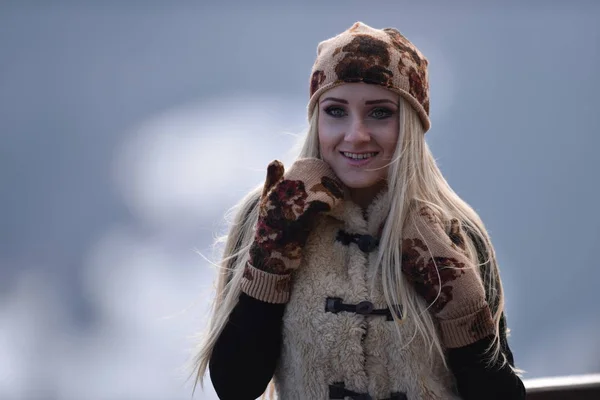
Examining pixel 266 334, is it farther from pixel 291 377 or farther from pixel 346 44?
pixel 346 44

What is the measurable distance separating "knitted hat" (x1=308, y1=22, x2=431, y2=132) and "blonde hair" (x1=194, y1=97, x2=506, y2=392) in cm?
5

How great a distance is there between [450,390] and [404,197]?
1.56ft

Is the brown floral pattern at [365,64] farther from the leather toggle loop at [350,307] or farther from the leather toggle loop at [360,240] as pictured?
the leather toggle loop at [350,307]

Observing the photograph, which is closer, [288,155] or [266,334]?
[266,334]

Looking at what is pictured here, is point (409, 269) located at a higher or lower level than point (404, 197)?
lower

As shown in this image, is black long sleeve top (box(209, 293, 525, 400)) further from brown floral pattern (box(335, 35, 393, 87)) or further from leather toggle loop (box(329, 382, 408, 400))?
brown floral pattern (box(335, 35, 393, 87))

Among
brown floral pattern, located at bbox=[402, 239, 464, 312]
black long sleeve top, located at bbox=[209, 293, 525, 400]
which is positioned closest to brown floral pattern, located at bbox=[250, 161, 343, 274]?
black long sleeve top, located at bbox=[209, 293, 525, 400]

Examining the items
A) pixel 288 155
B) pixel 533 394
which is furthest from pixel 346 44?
pixel 533 394

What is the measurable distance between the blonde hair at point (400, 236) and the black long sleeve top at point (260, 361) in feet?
0.10

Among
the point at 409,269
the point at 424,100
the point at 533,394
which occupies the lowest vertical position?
the point at 533,394

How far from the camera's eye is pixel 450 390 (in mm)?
1640

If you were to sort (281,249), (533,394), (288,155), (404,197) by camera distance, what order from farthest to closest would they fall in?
(533,394), (288,155), (404,197), (281,249)

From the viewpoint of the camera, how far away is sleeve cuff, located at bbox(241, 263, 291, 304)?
1.55 m

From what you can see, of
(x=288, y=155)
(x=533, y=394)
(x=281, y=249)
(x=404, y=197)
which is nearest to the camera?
(x=281, y=249)
